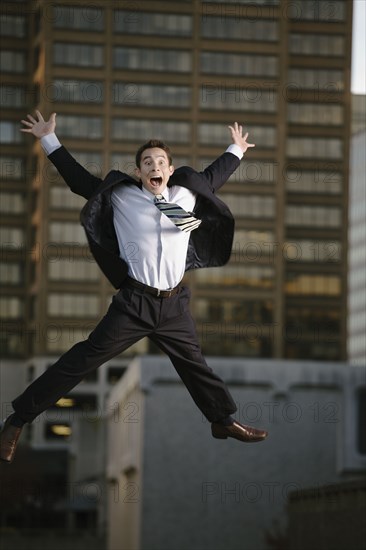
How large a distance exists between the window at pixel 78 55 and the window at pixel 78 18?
1.99m

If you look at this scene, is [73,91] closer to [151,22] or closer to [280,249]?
[151,22]

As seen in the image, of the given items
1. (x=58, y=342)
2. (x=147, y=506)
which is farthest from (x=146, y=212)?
(x=58, y=342)

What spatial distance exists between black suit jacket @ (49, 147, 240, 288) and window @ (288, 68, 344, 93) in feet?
427

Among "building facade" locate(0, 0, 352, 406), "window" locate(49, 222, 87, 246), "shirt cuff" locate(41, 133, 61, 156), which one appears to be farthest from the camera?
"building facade" locate(0, 0, 352, 406)

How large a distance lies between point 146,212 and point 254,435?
5.90 feet

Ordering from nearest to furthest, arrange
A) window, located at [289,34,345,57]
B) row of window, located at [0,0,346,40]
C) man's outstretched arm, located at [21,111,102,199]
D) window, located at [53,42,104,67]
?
man's outstretched arm, located at [21,111,102,199], window, located at [53,42,104,67], row of window, located at [0,0,346,40], window, located at [289,34,345,57]

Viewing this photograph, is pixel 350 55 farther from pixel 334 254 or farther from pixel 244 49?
pixel 334 254

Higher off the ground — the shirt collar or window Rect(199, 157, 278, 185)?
window Rect(199, 157, 278, 185)

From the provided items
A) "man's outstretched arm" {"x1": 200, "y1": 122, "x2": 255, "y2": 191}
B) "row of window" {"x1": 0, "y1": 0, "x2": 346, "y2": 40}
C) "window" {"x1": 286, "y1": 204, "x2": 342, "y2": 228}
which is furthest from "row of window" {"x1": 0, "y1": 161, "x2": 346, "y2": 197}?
"man's outstretched arm" {"x1": 200, "y1": 122, "x2": 255, "y2": 191}

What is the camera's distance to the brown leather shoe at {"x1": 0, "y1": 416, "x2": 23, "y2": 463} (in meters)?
9.47

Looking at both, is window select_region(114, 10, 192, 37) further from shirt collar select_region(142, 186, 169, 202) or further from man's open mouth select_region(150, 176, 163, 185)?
man's open mouth select_region(150, 176, 163, 185)

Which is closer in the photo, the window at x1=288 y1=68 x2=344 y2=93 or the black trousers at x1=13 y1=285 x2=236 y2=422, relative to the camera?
the black trousers at x1=13 y1=285 x2=236 y2=422

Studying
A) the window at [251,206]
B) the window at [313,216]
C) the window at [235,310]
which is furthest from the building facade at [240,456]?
the window at [313,216]

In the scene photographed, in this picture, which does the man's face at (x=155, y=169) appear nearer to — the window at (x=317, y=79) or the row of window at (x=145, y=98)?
the row of window at (x=145, y=98)
